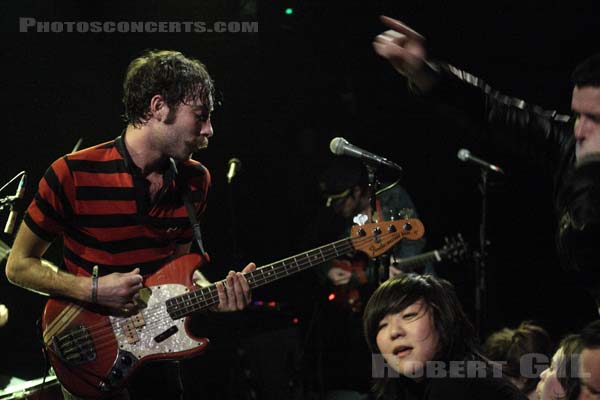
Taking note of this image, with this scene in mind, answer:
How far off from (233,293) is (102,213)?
30.3 inches

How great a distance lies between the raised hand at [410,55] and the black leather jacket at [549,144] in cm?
4

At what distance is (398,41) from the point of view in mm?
1961

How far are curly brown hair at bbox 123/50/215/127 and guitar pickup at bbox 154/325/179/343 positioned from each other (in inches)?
43.5

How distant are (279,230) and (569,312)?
279 cm

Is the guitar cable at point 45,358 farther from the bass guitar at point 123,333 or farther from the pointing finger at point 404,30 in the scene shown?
the pointing finger at point 404,30

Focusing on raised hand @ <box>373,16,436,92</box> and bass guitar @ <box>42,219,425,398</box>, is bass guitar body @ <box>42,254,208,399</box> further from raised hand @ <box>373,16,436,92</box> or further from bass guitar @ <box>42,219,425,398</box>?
raised hand @ <box>373,16,436,92</box>

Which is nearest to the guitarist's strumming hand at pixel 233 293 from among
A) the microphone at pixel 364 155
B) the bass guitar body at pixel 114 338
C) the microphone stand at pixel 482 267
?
the bass guitar body at pixel 114 338

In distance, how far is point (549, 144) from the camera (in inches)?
79.3

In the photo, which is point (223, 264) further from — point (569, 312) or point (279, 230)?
point (569, 312)

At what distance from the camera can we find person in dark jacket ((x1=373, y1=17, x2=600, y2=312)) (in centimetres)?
172

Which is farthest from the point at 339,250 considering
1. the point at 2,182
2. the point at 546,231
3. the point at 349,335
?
the point at 546,231

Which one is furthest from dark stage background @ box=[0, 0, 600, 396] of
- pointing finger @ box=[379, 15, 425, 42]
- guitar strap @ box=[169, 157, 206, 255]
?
pointing finger @ box=[379, 15, 425, 42]

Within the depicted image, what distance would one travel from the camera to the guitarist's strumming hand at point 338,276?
532 cm

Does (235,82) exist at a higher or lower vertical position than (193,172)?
higher
